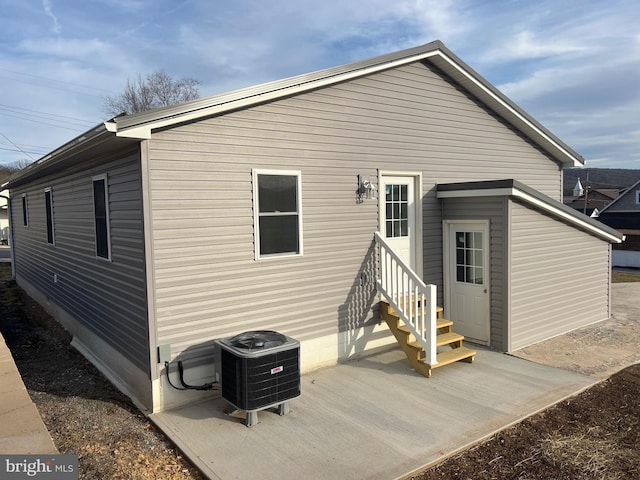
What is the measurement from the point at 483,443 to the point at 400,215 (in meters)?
3.96

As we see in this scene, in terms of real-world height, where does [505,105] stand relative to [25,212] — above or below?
above

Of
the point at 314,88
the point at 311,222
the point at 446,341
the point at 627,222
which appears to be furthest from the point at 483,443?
the point at 627,222

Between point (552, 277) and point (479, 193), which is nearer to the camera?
point (479, 193)

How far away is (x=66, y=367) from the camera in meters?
6.92

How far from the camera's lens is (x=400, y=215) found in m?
7.57

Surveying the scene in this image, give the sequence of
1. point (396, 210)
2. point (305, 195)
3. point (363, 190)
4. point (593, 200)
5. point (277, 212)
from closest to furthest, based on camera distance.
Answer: point (277, 212) < point (305, 195) < point (363, 190) < point (396, 210) < point (593, 200)

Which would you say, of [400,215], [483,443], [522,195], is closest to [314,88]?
[400,215]

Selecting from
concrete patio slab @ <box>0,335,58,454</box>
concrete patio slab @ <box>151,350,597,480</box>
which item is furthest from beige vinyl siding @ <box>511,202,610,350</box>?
concrete patio slab @ <box>0,335,58,454</box>

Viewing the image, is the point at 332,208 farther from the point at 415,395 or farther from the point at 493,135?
the point at 493,135

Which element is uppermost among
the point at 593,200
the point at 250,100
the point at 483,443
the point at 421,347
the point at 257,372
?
the point at 250,100

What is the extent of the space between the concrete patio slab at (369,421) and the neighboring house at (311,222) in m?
0.64

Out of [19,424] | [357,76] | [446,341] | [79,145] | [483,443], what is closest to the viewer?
[19,424]

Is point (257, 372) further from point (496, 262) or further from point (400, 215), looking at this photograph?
point (496, 262)

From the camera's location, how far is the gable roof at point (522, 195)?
690 cm
